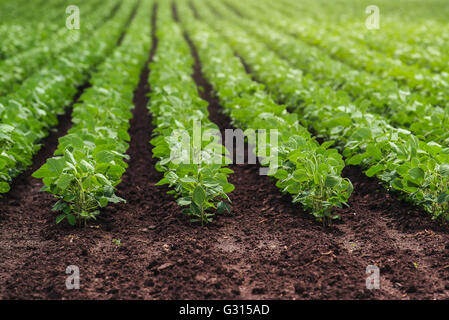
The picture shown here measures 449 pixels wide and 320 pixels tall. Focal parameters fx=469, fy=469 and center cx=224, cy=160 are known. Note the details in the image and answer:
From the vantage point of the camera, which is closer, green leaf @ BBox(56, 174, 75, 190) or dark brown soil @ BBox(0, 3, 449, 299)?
dark brown soil @ BBox(0, 3, 449, 299)

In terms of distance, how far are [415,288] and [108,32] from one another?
14.8 meters

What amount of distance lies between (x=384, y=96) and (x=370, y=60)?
392cm

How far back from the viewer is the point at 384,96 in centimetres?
693

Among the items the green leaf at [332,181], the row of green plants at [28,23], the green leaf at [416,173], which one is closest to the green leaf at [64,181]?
the green leaf at [332,181]

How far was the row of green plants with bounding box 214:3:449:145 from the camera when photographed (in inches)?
212

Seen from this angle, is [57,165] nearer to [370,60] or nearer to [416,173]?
[416,173]

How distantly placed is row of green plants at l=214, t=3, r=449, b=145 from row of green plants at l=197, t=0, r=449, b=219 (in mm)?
343

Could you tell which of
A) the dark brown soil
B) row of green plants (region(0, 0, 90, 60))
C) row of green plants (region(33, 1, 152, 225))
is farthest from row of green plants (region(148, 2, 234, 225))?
row of green plants (region(0, 0, 90, 60))

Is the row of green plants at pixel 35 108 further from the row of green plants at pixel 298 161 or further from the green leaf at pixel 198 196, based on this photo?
the row of green plants at pixel 298 161

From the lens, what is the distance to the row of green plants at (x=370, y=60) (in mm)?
7750

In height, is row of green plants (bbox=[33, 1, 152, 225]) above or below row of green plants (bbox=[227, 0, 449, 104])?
below

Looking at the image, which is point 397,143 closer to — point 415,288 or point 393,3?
point 415,288

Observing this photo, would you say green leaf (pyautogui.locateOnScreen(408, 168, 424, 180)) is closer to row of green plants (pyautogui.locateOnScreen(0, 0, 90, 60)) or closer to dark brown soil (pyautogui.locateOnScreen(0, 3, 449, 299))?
dark brown soil (pyautogui.locateOnScreen(0, 3, 449, 299))

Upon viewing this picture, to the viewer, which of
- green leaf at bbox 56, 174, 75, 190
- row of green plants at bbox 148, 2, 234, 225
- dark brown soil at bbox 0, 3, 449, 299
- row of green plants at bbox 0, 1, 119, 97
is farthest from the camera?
row of green plants at bbox 0, 1, 119, 97
